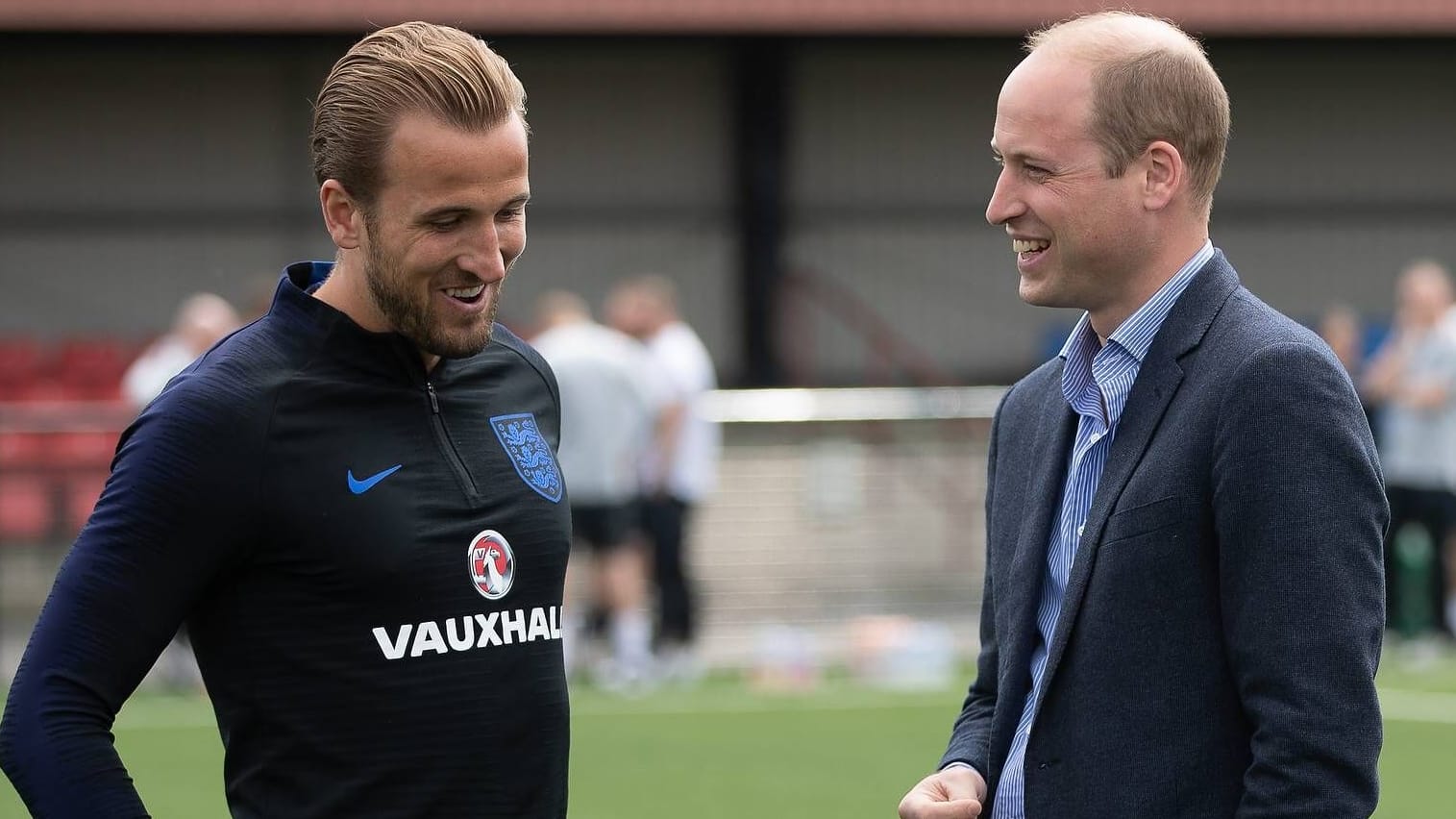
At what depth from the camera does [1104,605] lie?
2.71 m

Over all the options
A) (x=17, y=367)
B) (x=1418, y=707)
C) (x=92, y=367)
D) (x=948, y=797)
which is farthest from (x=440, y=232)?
(x=17, y=367)

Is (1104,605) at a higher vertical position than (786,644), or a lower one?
higher

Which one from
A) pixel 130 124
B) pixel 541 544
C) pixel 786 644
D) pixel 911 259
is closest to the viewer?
pixel 541 544

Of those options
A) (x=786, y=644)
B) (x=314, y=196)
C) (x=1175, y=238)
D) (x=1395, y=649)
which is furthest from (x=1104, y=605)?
(x=314, y=196)

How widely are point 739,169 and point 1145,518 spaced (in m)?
16.9

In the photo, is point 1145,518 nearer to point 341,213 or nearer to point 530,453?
point 530,453

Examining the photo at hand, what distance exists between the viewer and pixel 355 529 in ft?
9.05

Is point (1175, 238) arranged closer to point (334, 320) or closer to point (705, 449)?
point (334, 320)

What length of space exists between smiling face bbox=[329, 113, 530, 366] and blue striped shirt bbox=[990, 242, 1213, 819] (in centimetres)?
89

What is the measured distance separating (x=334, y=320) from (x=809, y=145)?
16926mm

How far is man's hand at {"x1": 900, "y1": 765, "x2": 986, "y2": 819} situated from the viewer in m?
2.94

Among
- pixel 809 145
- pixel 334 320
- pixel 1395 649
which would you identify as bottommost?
pixel 1395 649

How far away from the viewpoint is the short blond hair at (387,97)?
2.77m

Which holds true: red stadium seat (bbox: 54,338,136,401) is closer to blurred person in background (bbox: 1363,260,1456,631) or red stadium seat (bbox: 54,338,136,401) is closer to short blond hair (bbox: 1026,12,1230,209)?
blurred person in background (bbox: 1363,260,1456,631)
